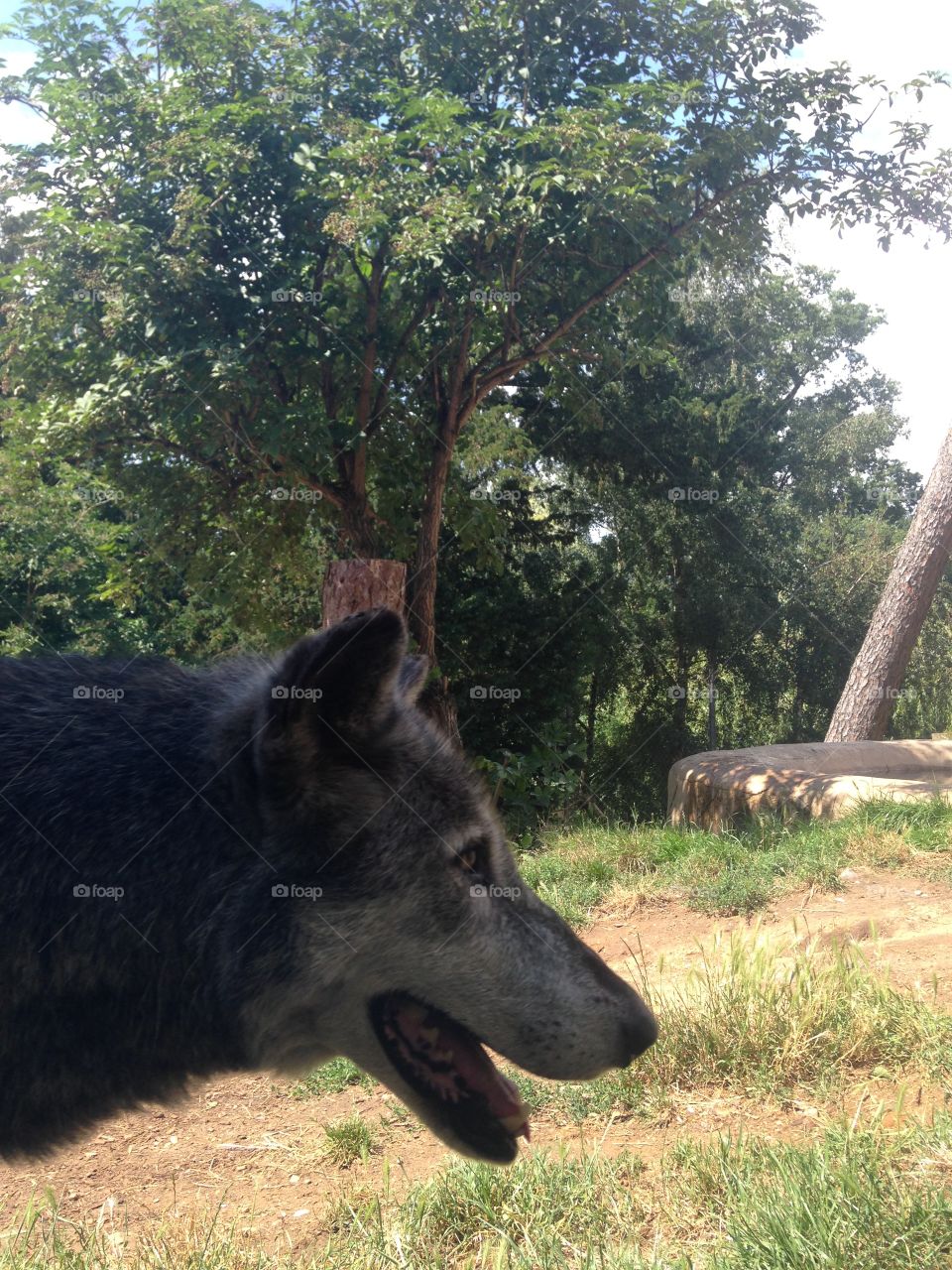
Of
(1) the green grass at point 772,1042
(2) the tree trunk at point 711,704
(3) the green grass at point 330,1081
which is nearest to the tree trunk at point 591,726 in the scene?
(2) the tree trunk at point 711,704

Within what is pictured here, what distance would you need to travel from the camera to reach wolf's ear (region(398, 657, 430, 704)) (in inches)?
96.3

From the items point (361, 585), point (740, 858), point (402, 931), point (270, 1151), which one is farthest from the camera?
point (361, 585)

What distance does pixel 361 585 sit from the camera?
26.0 feet

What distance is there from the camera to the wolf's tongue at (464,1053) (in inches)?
82.4

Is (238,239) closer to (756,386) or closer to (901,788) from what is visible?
(901,788)

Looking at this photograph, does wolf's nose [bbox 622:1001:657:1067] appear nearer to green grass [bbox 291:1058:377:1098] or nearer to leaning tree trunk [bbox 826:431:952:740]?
green grass [bbox 291:1058:377:1098]

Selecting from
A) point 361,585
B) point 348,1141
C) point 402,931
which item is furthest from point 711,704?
point 402,931

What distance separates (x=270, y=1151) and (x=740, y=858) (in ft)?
14.0

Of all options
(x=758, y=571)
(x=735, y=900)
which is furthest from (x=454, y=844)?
(x=758, y=571)

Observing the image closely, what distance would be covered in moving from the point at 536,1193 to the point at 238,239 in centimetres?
793

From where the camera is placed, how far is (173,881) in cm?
188

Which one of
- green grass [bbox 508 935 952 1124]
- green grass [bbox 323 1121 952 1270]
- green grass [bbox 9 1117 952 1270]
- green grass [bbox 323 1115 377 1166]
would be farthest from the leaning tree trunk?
green grass [bbox 323 1115 377 1166]

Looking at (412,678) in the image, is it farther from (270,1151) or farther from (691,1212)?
(270,1151)

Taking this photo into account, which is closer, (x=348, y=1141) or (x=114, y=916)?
(x=114, y=916)
